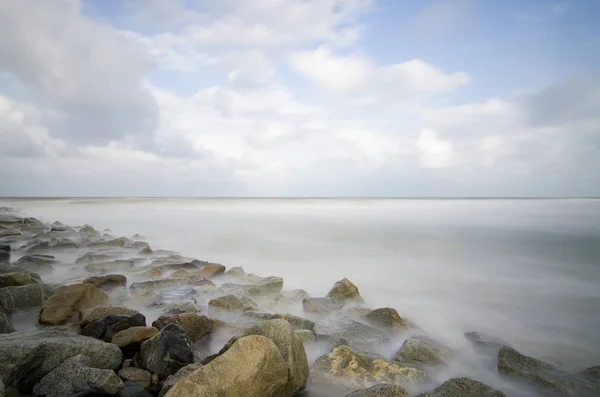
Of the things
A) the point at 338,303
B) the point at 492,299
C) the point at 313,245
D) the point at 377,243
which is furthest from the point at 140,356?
the point at 377,243

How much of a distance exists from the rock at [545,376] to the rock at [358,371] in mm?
1220

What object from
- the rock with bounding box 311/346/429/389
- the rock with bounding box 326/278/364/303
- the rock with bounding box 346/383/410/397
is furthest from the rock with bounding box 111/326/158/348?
the rock with bounding box 326/278/364/303

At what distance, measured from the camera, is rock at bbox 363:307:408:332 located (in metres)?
5.80

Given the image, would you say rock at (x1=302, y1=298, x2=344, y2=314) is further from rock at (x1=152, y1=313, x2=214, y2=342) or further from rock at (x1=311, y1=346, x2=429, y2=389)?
rock at (x1=311, y1=346, x2=429, y2=389)

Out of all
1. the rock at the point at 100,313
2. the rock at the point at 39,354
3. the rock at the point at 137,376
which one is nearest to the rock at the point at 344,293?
the rock at the point at 100,313

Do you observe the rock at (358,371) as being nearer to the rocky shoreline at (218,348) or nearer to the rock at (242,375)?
the rocky shoreline at (218,348)

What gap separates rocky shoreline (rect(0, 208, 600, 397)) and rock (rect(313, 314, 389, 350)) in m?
0.02

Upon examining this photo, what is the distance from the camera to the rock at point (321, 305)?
21.4 feet

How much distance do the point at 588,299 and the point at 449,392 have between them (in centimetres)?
754

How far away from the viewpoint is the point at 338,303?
7129mm

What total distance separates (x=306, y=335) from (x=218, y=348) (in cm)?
126

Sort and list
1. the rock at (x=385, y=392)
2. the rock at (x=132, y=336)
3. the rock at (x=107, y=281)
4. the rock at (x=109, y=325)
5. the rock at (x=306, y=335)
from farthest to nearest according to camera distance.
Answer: the rock at (x=107, y=281) → the rock at (x=306, y=335) → the rock at (x=109, y=325) → the rock at (x=132, y=336) → the rock at (x=385, y=392)

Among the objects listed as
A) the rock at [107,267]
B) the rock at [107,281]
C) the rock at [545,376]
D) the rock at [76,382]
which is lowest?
the rock at [545,376]

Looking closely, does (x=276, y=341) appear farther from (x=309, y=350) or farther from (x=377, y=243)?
(x=377, y=243)
